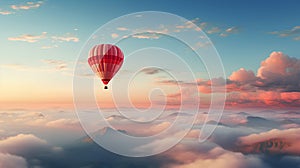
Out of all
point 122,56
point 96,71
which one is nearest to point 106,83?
point 96,71

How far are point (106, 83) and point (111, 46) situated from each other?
435 inches

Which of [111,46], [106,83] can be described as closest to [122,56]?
[111,46]

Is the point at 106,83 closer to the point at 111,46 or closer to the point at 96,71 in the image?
the point at 96,71

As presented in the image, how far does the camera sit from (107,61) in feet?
220

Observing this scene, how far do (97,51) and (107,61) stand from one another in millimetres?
3999

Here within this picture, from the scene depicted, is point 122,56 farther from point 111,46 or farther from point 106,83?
point 106,83

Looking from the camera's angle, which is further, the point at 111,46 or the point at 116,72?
the point at 116,72

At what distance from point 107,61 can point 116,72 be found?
21.3 feet

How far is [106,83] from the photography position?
69938 mm

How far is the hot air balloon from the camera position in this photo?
66.4 metres

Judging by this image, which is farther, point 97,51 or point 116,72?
point 116,72

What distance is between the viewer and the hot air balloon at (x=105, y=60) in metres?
66.4

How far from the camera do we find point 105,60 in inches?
2623

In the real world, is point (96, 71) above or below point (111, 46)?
below
